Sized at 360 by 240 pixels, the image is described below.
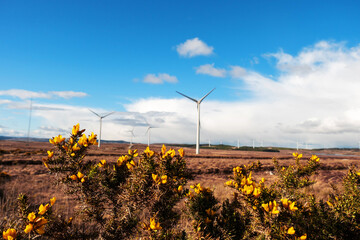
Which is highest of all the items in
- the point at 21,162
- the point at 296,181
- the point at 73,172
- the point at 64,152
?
the point at 64,152

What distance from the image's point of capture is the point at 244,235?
3.53 m

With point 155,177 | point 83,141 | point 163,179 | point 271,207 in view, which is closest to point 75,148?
point 83,141

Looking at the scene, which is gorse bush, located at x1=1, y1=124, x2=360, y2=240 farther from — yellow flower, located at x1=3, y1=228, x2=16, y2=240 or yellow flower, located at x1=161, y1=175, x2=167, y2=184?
yellow flower, located at x1=3, y1=228, x2=16, y2=240

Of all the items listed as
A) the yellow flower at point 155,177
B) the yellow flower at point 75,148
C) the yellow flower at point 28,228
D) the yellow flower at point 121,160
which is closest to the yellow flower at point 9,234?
the yellow flower at point 28,228

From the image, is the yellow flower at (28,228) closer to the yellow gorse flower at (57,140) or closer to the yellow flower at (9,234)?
the yellow flower at (9,234)

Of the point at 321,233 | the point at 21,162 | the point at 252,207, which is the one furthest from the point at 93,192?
the point at 21,162

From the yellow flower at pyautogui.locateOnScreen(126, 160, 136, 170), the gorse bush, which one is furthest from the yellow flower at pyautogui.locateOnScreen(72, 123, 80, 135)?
the yellow flower at pyautogui.locateOnScreen(126, 160, 136, 170)

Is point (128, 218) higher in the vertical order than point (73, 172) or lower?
lower

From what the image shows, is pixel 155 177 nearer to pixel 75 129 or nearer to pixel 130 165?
pixel 130 165

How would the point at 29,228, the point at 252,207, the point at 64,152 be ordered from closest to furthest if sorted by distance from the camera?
1. the point at 29,228
2. the point at 252,207
3. the point at 64,152

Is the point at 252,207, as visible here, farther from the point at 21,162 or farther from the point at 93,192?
the point at 21,162

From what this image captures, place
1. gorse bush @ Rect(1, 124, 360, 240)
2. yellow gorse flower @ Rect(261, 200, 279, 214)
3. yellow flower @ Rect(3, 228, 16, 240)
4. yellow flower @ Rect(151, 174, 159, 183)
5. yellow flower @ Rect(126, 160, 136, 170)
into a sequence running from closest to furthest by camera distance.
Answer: yellow flower @ Rect(3, 228, 16, 240)
yellow gorse flower @ Rect(261, 200, 279, 214)
yellow flower @ Rect(151, 174, 159, 183)
gorse bush @ Rect(1, 124, 360, 240)
yellow flower @ Rect(126, 160, 136, 170)

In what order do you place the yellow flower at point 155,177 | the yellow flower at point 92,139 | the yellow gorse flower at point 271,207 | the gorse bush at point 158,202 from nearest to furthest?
the yellow gorse flower at point 271,207
the yellow flower at point 155,177
the gorse bush at point 158,202
the yellow flower at point 92,139

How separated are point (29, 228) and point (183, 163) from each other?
2027 millimetres
